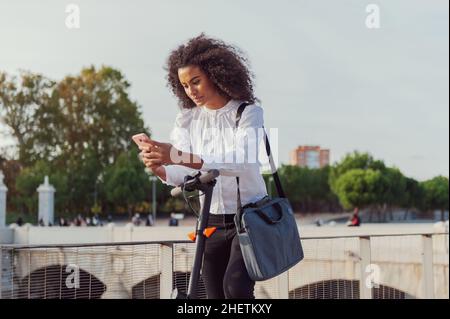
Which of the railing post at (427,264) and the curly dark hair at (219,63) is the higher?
the curly dark hair at (219,63)

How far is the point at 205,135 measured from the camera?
2.75 meters

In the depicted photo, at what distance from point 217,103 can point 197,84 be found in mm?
111

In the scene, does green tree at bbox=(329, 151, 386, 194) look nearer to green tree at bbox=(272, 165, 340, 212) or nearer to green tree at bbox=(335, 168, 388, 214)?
green tree at bbox=(335, 168, 388, 214)

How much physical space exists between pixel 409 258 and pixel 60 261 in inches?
225

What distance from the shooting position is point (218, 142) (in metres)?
2.70

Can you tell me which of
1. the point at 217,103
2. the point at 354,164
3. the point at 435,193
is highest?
the point at 354,164

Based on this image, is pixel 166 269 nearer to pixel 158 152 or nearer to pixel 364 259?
pixel 158 152

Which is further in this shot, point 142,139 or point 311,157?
point 311,157

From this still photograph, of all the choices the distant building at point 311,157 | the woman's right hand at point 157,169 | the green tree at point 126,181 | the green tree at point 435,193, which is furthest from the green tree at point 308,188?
the woman's right hand at point 157,169

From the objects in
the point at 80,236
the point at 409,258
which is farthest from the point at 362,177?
the point at 409,258

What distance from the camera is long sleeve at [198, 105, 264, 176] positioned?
8.12 ft

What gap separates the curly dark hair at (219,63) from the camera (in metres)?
2.73

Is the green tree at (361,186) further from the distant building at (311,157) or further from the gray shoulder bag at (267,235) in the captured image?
the gray shoulder bag at (267,235)

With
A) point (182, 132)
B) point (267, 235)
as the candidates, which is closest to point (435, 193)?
point (182, 132)
